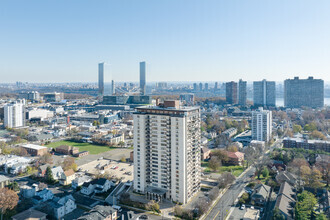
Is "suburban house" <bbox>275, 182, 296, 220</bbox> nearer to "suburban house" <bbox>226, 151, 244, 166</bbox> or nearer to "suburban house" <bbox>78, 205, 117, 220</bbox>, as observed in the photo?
"suburban house" <bbox>226, 151, 244, 166</bbox>

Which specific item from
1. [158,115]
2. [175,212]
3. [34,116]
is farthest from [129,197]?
[34,116]

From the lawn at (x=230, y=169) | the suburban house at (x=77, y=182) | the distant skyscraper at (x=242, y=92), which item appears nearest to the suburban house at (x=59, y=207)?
the suburban house at (x=77, y=182)

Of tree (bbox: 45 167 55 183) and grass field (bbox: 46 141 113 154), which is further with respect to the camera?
grass field (bbox: 46 141 113 154)

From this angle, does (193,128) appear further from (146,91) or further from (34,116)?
(146,91)

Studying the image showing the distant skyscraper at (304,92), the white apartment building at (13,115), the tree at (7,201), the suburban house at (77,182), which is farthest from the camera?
the distant skyscraper at (304,92)

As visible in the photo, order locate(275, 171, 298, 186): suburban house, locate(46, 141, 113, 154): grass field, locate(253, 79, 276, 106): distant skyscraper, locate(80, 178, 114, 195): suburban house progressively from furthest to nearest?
locate(253, 79, 276, 106): distant skyscraper
locate(46, 141, 113, 154): grass field
locate(275, 171, 298, 186): suburban house
locate(80, 178, 114, 195): suburban house

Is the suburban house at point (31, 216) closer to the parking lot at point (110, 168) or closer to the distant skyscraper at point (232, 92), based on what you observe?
the parking lot at point (110, 168)

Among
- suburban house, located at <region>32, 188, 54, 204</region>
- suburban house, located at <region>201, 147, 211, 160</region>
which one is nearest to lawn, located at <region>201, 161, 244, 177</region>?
suburban house, located at <region>201, 147, 211, 160</region>
